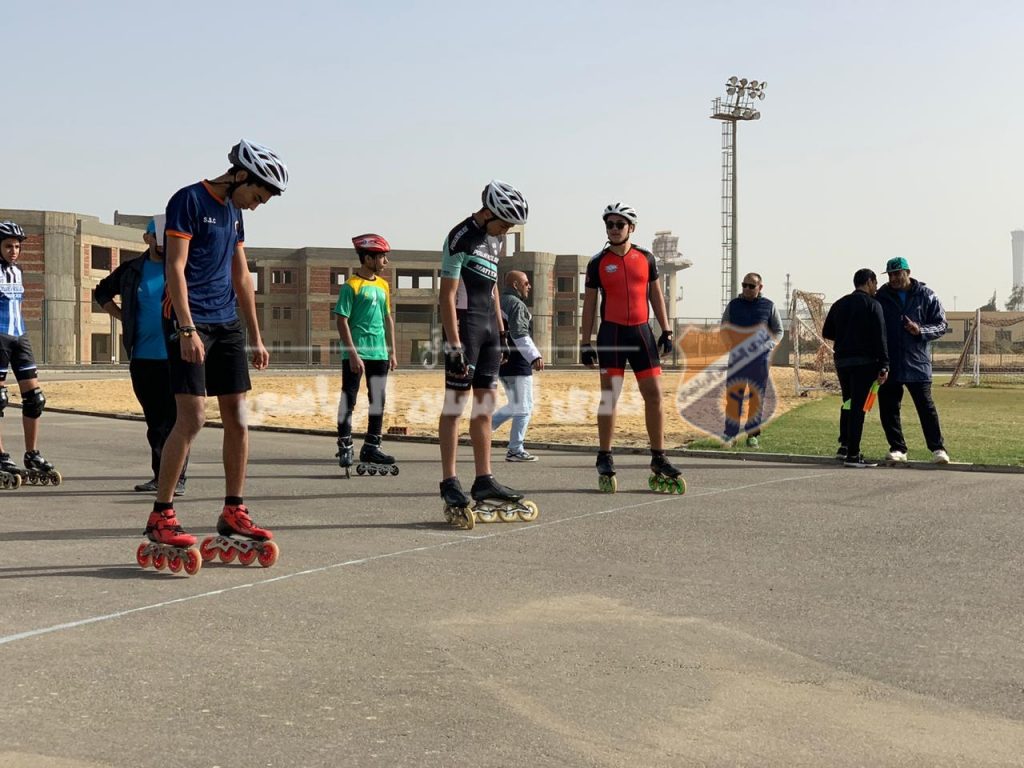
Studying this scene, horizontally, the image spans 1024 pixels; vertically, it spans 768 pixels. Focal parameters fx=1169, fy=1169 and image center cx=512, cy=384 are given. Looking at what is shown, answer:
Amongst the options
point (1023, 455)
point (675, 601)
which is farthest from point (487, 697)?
point (1023, 455)

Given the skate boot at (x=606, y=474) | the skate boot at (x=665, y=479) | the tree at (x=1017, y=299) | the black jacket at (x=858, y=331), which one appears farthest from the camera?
the tree at (x=1017, y=299)

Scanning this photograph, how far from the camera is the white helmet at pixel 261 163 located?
19.8 ft

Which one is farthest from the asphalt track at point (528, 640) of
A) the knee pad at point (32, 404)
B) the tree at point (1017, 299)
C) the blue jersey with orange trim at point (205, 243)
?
the tree at point (1017, 299)

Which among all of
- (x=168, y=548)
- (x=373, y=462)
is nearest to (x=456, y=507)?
(x=168, y=548)

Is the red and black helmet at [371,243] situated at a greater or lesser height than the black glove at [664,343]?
greater

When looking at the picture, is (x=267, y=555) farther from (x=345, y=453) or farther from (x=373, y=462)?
(x=373, y=462)

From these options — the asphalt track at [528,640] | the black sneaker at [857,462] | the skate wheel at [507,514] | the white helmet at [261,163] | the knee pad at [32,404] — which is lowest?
the asphalt track at [528,640]

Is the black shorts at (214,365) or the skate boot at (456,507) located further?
the skate boot at (456,507)

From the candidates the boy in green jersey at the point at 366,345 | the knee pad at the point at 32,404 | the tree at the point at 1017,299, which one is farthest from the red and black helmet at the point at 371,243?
the tree at the point at 1017,299

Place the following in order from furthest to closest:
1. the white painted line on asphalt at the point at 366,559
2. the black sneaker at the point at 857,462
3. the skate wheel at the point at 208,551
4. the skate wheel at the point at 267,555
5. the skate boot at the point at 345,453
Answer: the black sneaker at the point at 857,462
the skate boot at the point at 345,453
the skate wheel at the point at 208,551
the skate wheel at the point at 267,555
the white painted line on asphalt at the point at 366,559

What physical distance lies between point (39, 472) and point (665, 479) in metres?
5.24

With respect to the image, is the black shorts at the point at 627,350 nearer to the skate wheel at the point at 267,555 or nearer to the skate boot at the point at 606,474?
the skate boot at the point at 606,474

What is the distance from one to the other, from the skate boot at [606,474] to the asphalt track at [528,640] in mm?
973

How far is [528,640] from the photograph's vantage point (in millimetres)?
4602
